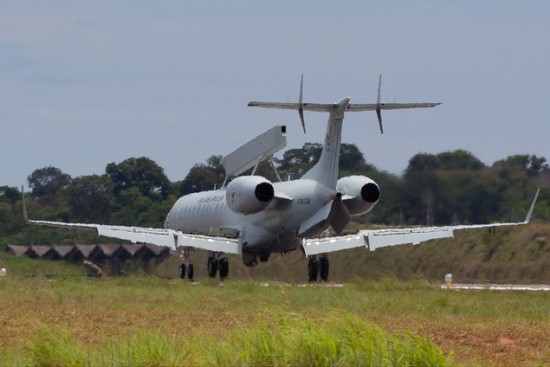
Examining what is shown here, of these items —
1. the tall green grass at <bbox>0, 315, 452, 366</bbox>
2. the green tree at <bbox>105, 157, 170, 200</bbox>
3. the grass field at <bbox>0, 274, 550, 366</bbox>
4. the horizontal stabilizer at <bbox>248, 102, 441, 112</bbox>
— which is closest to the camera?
the tall green grass at <bbox>0, 315, 452, 366</bbox>

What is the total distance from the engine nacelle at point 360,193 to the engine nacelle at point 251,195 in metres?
2.40

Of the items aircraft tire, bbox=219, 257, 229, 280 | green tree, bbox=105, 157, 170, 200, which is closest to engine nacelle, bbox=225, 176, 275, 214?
aircraft tire, bbox=219, 257, 229, 280

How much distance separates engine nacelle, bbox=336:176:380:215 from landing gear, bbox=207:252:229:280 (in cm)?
670

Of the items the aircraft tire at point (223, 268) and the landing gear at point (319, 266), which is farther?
the aircraft tire at point (223, 268)

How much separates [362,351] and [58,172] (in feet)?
299

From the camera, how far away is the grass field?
15.6 m

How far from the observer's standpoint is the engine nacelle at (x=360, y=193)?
44.8m

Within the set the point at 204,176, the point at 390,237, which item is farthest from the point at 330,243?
the point at 204,176

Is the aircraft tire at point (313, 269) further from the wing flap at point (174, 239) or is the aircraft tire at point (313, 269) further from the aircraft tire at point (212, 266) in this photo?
the aircraft tire at point (212, 266)

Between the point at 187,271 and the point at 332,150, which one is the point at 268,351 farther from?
the point at 187,271

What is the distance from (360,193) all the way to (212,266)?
806 centimetres

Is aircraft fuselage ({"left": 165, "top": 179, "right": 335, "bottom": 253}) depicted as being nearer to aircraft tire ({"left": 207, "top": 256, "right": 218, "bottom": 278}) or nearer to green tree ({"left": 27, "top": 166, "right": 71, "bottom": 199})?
aircraft tire ({"left": 207, "top": 256, "right": 218, "bottom": 278})

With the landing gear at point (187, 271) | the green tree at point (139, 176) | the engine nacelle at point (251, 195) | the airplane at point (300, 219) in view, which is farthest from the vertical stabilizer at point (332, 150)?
the green tree at point (139, 176)

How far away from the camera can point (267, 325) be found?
1725 centimetres
